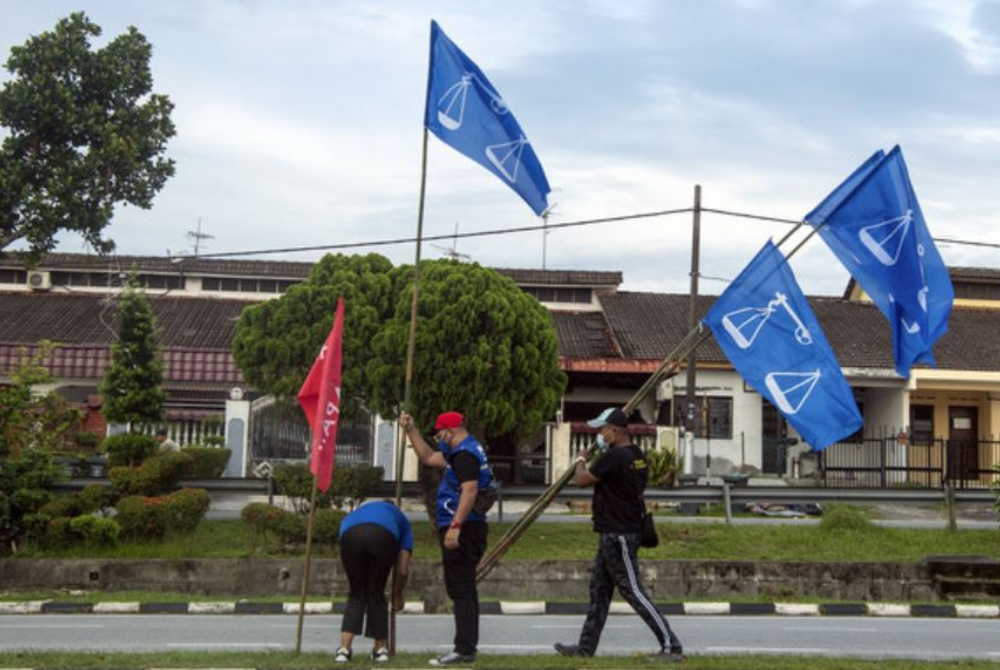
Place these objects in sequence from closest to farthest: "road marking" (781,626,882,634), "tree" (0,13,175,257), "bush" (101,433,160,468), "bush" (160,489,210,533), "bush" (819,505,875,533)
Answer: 1. "road marking" (781,626,882,634)
2. "bush" (160,489,210,533)
3. "bush" (819,505,875,533)
4. "bush" (101,433,160,468)
5. "tree" (0,13,175,257)

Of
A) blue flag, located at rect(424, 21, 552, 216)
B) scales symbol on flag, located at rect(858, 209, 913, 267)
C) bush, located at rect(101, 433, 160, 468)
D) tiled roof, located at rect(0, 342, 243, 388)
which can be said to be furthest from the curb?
tiled roof, located at rect(0, 342, 243, 388)

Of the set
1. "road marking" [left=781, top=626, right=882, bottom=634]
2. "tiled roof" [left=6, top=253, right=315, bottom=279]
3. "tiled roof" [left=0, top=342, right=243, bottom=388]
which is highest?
"tiled roof" [left=6, top=253, right=315, bottom=279]

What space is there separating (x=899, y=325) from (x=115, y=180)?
1513 centimetres

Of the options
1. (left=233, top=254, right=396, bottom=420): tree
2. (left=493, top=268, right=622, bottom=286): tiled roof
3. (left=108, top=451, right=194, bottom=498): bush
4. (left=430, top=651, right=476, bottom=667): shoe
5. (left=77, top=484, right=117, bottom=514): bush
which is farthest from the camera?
(left=493, top=268, right=622, bottom=286): tiled roof

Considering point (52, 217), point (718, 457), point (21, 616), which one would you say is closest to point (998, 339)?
point (718, 457)

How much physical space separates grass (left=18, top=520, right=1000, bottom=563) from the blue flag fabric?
654 centimetres

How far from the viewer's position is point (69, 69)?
20.9m

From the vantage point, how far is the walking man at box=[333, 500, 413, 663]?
8.47 metres

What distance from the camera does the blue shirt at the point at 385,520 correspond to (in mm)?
8594

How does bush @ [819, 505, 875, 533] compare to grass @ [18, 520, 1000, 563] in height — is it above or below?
above

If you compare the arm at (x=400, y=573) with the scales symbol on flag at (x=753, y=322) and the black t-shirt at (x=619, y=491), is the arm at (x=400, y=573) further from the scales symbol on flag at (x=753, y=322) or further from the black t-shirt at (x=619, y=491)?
the scales symbol on flag at (x=753, y=322)

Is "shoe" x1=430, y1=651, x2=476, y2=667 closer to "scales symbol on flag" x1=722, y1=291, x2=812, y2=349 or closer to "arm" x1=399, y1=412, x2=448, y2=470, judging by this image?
"arm" x1=399, y1=412, x2=448, y2=470

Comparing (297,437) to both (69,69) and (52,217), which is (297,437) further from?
(69,69)

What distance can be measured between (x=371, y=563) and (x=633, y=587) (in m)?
1.88
